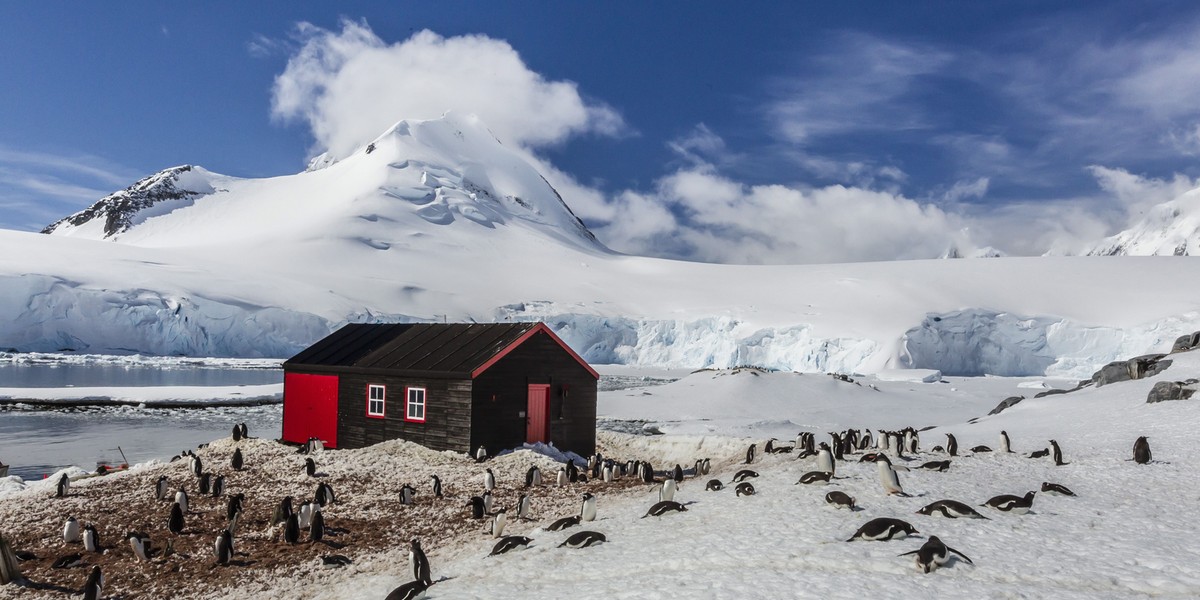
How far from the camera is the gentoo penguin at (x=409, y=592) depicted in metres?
7.59

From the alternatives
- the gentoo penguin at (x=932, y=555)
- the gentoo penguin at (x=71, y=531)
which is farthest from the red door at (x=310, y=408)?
the gentoo penguin at (x=932, y=555)

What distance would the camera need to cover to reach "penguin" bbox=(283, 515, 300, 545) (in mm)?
11048

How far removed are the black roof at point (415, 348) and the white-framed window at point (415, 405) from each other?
502 millimetres

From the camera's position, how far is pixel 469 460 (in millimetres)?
16453

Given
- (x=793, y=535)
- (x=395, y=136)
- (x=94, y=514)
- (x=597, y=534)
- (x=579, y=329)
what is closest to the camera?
(x=793, y=535)

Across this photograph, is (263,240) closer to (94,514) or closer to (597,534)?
(94,514)

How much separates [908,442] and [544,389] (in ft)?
26.3

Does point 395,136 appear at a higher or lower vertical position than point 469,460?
higher

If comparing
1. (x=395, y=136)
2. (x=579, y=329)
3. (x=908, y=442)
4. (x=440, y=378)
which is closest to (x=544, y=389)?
(x=440, y=378)

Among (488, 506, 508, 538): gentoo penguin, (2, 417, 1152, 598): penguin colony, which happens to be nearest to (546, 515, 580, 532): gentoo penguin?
(2, 417, 1152, 598): penguin colony

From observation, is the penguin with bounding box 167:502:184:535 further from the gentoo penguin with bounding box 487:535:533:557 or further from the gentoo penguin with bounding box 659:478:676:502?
the gentoo penguin with bounding box 659:478:676:502

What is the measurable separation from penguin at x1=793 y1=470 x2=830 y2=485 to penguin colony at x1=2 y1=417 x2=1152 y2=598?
0.02m

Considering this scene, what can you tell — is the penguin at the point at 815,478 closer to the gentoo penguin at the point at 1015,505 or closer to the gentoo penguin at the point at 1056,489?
the gentoo penguin at the point at 1015,505

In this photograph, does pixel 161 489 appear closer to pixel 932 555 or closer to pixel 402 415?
pixel 402 415
